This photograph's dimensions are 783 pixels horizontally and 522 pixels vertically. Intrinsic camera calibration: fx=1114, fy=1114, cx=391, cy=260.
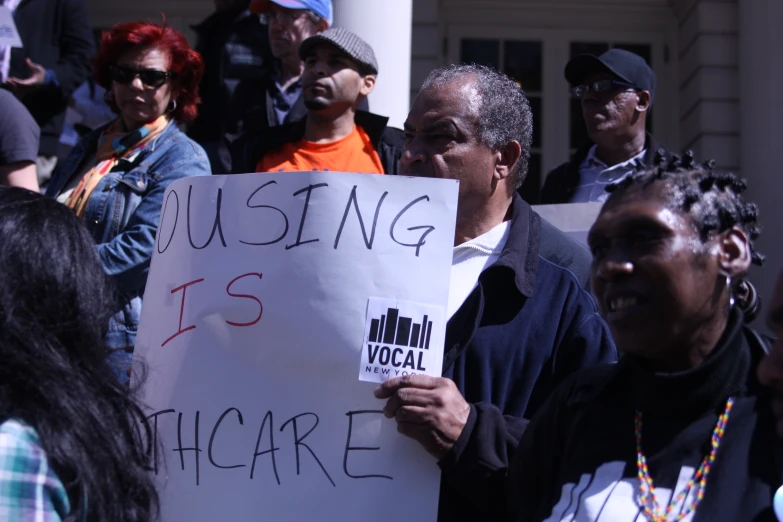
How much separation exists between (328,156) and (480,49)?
569 cm

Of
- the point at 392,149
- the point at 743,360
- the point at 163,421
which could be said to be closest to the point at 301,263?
the point at 163,421

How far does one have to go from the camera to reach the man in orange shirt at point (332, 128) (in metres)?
→ 4.50

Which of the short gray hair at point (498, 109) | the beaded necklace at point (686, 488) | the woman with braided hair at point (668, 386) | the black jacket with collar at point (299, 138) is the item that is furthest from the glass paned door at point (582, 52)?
the beaded necklace at point (686, 488)

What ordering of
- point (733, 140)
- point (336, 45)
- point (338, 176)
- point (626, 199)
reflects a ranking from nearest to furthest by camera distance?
point (626, 199)
point (338, 176)
point (336, 45)
point (733, 140)

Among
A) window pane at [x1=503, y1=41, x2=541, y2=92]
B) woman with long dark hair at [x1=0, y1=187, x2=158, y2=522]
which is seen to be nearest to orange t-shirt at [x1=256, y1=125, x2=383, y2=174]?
woman with long dark hair at [x1=0, y1=187, x2=158, y2=522]

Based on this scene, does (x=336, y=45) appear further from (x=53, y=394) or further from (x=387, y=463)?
(x=53, y=394)

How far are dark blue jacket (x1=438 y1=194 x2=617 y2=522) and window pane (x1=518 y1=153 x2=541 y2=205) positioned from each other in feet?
22.4

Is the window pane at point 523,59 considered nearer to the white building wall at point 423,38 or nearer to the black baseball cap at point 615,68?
the white building wall at point 423,38

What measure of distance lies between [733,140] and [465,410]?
24.0ft

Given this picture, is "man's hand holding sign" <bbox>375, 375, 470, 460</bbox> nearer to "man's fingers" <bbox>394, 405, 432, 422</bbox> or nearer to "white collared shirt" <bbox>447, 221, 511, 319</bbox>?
"man's fingers" <bbox>394, 405, 432, 422</bbox>

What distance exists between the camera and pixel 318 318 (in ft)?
8.05

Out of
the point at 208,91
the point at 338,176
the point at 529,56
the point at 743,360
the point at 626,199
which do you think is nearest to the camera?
the point at 743,360

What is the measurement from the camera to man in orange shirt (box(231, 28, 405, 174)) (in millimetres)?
4496

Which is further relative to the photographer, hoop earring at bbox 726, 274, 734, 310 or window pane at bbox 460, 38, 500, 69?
window pane at bbox 460, 38, 500, 69
